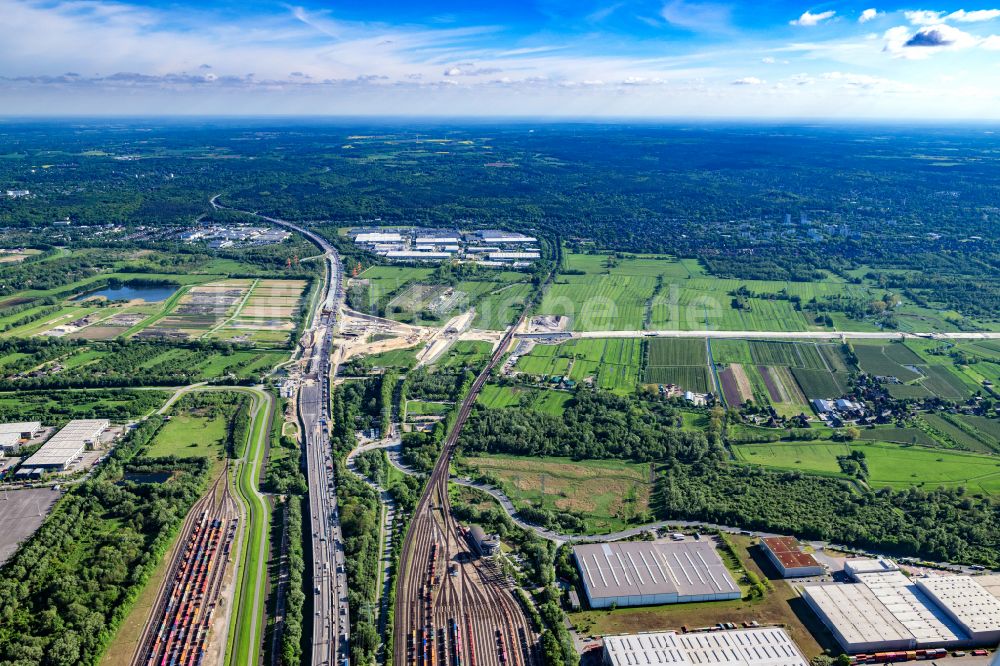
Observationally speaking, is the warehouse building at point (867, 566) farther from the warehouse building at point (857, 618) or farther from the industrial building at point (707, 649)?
the industrial building at point (707, 649)

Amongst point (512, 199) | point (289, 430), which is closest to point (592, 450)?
point (289, 430)

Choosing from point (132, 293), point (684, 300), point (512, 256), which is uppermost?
point (512, 256)

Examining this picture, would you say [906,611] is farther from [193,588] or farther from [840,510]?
[193,588]

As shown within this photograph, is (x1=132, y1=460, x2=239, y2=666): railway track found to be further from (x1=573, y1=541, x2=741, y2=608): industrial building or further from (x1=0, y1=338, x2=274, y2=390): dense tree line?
(x1=0, y1=338, x2=274, y2=390): dense tree line

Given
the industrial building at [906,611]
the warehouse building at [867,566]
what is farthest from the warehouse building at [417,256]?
the industrial building at [906,611]

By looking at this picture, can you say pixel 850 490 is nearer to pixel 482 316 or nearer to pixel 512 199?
pixel 482 316

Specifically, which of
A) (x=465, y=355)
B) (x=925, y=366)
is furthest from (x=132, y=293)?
(x=925, y=366)
